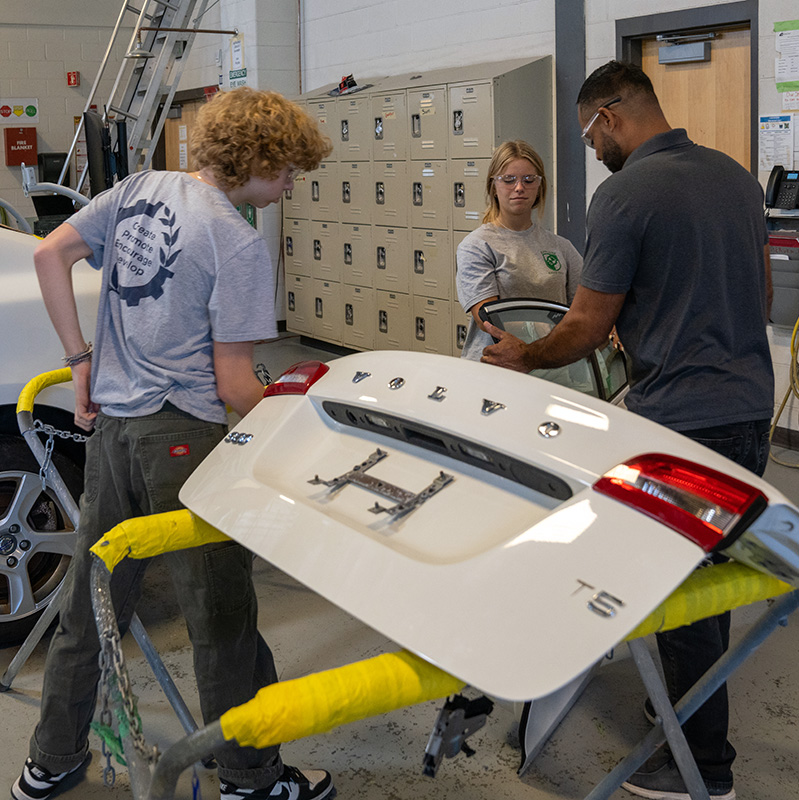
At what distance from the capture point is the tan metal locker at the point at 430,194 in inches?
250

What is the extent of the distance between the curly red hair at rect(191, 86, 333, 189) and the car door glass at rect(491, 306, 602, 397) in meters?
0.92

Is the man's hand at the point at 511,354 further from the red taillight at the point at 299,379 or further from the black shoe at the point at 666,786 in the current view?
the black shoe at the point at 666,786

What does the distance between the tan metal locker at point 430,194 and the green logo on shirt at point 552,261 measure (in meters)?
3.08

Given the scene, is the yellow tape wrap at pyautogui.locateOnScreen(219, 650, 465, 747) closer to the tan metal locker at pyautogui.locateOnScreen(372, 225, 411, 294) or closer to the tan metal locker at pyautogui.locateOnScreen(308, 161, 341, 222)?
the tan metal locker at pyautogui.locateOnScreen(372, 225, 411, 294)

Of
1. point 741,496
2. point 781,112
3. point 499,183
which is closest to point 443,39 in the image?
point 781,112

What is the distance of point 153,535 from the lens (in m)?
1.45

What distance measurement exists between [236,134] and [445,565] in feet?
3.66

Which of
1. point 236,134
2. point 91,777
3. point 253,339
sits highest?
point 236,134

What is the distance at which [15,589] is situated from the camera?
2.78 metres

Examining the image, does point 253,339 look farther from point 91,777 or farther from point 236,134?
point 91,777

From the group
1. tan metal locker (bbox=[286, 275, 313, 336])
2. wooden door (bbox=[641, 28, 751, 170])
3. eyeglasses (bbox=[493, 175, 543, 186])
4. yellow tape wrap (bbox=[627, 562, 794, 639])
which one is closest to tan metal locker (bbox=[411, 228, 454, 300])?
tan metal locker (bbox=[286, 275, 313, 336])

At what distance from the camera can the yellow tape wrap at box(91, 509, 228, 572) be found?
4.60ft

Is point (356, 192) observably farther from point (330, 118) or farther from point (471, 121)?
point (471, 121)

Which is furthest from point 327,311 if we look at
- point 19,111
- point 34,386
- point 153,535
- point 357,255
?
point 153,535
